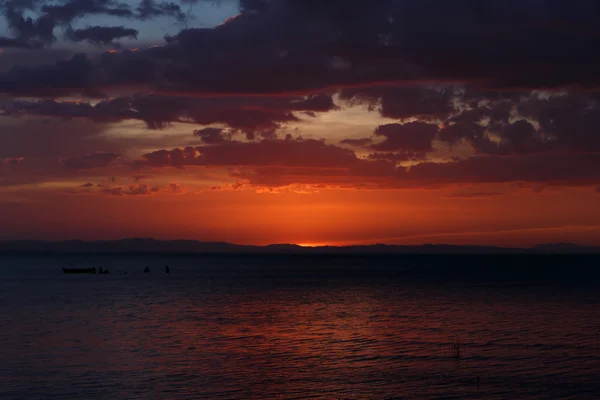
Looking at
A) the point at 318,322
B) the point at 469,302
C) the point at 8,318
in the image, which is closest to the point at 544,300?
the point at 469,302

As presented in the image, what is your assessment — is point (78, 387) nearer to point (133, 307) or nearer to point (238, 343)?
point (238, 343)

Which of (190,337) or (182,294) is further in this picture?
(182,294)

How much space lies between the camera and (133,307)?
9656 cm

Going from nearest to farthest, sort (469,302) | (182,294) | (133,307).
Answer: (133,307) → (469,302) → (182,294)

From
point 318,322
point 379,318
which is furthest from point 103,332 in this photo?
point 379,318

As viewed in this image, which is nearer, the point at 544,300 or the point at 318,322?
the point at 318,322

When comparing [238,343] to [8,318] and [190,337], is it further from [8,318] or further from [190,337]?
[8,318]

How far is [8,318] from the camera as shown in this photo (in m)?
80.4

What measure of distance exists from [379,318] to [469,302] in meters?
28.0

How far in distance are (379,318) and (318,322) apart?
8.77m

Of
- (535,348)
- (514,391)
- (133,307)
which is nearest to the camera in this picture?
(514,391)

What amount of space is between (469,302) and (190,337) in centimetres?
5392

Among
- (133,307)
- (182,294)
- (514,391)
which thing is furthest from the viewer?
(182,294)

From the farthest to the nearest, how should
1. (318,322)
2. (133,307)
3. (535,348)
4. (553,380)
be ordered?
(133,307) < (318,322) < (535,348) < (553,380)
